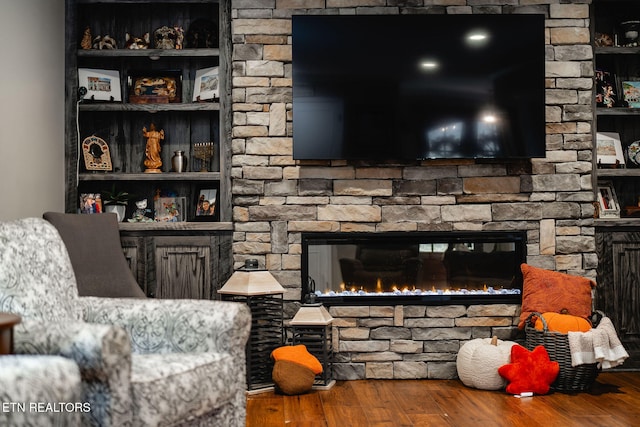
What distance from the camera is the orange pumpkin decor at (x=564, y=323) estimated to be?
393cm

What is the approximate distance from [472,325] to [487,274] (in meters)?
0.34

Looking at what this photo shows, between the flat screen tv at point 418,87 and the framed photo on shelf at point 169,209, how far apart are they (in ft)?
2.78

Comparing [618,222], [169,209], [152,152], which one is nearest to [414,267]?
[618,222]

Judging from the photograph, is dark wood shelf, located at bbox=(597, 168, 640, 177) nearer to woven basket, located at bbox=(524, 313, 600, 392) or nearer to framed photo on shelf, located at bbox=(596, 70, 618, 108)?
framed photo on shelf, located at bbox=(596, 70, 618, 108)

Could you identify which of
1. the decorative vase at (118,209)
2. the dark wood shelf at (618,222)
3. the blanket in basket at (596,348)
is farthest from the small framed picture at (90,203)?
the dark wood shelf at (618,222)

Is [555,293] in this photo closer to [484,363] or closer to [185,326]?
[484,363]

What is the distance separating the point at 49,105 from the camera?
409 centimetres

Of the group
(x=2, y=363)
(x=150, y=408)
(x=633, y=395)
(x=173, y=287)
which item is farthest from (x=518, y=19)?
(x=2, y=363)

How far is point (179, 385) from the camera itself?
2248 millimetres

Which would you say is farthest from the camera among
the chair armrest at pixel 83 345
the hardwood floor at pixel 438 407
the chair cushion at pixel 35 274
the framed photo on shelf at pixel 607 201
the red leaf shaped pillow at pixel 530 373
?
the framed photo on shelf at pixel 607 201

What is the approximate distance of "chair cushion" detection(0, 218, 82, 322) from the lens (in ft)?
8.13

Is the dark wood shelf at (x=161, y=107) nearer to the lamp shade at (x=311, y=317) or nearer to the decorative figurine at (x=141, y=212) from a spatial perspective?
the decorative figurine at (x=141, y=212)

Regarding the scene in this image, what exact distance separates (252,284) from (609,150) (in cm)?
247

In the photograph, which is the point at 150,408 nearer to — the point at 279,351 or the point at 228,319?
the point at 228,319
